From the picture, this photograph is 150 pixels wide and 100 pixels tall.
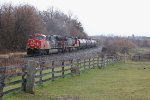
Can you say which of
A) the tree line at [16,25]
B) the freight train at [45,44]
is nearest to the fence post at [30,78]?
the freight train at [45,44]

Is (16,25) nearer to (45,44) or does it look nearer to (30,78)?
(45,44)

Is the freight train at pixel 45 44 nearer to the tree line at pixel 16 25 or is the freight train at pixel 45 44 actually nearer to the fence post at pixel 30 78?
the tree line at pixel 16 25

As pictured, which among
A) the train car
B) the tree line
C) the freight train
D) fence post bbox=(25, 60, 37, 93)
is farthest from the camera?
the tree line

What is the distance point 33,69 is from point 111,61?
30.6m

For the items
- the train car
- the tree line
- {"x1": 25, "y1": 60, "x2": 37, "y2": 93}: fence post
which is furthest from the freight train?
{"x1": 25, "y1": 60, "x2": 37, "y2": 93}: fence post

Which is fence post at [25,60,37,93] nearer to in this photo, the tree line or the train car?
the train car

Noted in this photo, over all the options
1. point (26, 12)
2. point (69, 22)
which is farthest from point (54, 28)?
point (26, 12)

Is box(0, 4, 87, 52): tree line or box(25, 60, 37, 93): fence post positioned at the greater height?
box(0, 4, 87, 52): tree line

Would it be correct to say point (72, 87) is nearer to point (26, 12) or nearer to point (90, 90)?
point (90, 90)

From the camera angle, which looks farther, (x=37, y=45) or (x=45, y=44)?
(x=45, y=44)

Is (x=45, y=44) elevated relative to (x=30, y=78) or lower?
elevated

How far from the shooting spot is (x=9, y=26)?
2495 inches

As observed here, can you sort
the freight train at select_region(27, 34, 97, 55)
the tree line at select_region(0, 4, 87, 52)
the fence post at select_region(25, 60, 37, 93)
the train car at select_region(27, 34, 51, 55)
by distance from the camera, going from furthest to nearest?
the tree line at select_region(0, 4, 87, 52) → the freight train at select_region(27, 34, 97, 55) → the train car at select_region(27, 34, 51, 55) → the fence post at select_region(25, 60, 37, 93)

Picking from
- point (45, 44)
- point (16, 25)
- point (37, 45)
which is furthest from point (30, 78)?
point (16, 25)
